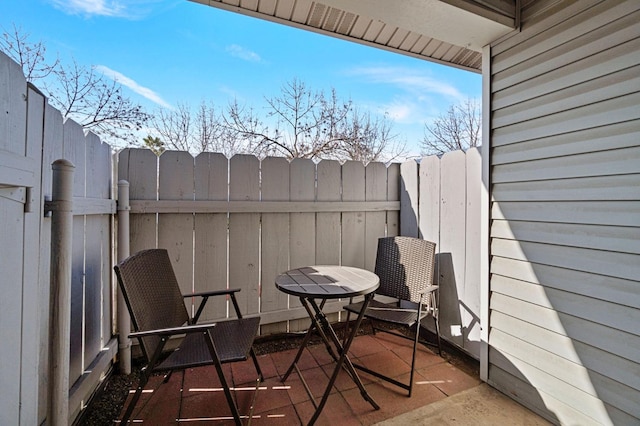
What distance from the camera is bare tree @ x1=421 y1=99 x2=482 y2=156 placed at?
20.3ft

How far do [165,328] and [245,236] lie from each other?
1014 mm

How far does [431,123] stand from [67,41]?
6553 millimetres

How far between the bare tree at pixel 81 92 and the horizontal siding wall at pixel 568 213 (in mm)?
4766

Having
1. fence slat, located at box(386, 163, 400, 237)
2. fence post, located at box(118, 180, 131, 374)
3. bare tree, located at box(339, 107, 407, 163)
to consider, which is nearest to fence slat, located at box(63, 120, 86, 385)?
fence post, located at box(118, 180, 131, 374)

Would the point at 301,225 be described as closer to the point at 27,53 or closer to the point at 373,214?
the point at 373,214

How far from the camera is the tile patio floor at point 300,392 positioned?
5.53 ft

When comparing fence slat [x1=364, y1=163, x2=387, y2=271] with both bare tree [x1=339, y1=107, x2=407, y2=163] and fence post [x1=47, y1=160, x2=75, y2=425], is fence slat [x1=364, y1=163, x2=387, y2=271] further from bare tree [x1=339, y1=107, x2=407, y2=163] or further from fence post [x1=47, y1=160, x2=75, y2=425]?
bare tree [x1=339, y1=107, x2=407, y2=163]

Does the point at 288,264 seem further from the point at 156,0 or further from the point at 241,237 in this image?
the point at 156,0

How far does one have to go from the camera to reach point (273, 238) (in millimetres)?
2596


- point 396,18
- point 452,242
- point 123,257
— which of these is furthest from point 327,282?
point 396,18

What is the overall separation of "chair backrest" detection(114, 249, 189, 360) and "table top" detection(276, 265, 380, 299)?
0.68m

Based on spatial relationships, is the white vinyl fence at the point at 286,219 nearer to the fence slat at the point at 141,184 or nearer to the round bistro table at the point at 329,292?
the fence slat at the point at 141,184

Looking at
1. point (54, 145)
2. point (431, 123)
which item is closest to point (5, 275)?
point (54, 145)

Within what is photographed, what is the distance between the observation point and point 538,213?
5.58 ft
